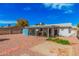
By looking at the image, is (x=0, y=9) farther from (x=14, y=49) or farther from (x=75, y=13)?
(x=75, y=13)

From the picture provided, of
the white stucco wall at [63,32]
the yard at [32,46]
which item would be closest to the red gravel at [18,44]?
the yard at [32,46]

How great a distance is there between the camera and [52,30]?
7.08 ft

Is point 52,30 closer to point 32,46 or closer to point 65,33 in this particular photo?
point 65,33

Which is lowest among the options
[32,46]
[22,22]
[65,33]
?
[32,46]

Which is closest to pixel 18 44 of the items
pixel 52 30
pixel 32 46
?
pixel 32 46

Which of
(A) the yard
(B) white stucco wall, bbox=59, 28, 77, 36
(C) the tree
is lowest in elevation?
(A) the yard

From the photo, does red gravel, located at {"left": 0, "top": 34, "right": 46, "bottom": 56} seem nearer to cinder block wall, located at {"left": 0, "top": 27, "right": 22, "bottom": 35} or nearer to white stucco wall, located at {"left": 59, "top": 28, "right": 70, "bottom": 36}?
cinder block wall, located at {"left": 0, "top": 27, "right": 22, "bottom": 35}

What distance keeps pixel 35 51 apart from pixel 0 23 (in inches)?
14.8

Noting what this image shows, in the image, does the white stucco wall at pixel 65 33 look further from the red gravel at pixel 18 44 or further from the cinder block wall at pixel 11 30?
the cinder block wall at pixel 11 30

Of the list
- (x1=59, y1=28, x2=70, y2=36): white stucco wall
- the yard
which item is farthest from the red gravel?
(x1=59, y1=28, x2=70, y2=36): white stucco wall

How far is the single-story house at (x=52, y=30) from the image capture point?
214 centimetres

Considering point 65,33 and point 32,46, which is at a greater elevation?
point 65,33

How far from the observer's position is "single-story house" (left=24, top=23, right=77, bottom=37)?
2141 mm

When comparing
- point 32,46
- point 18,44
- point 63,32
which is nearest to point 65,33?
point 63,32
